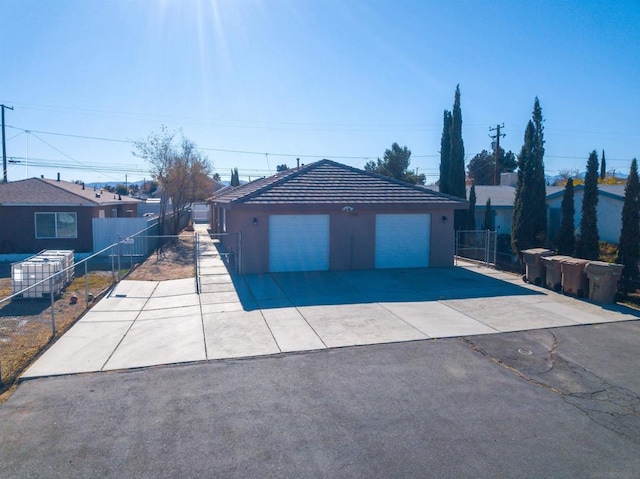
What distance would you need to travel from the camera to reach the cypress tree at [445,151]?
24812 mm

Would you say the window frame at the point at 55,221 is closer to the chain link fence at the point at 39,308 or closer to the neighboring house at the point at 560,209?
the chain link fence at the point at 39,308

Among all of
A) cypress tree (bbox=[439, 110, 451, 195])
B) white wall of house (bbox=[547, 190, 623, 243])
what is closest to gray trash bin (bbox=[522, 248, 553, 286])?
white wall of house (bbox=[547, 190, 623, 243])

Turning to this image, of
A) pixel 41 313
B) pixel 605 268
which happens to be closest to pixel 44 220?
pixel 41 313

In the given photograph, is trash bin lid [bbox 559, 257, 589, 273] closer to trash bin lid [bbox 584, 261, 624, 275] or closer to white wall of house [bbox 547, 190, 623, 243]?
trash bin lid [bbox 584, 261, 624, 275]

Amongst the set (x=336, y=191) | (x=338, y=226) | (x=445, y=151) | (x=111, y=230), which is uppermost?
(x=445, y=151)

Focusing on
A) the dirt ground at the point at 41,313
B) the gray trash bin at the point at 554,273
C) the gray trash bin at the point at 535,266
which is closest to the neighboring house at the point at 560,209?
the gray trash bin at the point at 535,266

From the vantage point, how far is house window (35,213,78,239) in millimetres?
22109

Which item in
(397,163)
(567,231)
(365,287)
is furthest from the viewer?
(397,163)

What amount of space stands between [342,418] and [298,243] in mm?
10824

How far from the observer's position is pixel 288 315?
35.7 ft

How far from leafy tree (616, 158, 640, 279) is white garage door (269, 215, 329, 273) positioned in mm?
9036

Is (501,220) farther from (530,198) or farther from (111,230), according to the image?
(111,230)

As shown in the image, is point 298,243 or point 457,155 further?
point 457,155

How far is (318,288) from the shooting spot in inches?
547
